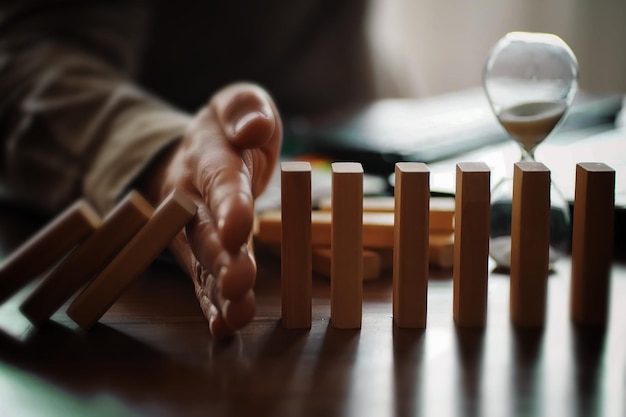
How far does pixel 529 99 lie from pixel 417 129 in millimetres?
380

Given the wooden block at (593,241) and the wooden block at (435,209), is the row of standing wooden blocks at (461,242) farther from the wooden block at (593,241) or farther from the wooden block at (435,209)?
the wooden block at (435,209)

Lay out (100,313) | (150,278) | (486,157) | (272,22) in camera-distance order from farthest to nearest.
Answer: (272,22), (486,157), (150,278), (100,313)

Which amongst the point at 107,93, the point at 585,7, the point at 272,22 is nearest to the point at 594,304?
the point at 107,93

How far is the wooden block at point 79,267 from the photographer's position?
547mm

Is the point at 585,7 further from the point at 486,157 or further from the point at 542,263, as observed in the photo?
the point at 542,263

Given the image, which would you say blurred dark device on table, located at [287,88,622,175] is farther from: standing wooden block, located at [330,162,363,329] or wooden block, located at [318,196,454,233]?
standing wooden block, located at [330,162,363,329]

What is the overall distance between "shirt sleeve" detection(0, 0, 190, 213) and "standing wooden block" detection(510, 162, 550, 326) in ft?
1.12

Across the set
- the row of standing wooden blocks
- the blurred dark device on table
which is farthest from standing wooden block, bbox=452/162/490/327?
the blurred dark device on table

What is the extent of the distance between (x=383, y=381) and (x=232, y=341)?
11 centimetres

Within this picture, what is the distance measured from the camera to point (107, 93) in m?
0.92

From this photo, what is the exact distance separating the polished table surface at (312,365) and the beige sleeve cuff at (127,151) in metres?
0.19

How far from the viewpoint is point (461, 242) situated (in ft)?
1.77

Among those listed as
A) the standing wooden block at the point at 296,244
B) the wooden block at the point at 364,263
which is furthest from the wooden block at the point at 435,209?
the standing wooden block at the point at 296,244

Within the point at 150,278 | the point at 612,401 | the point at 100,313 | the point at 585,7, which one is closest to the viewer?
the point at 612,401
